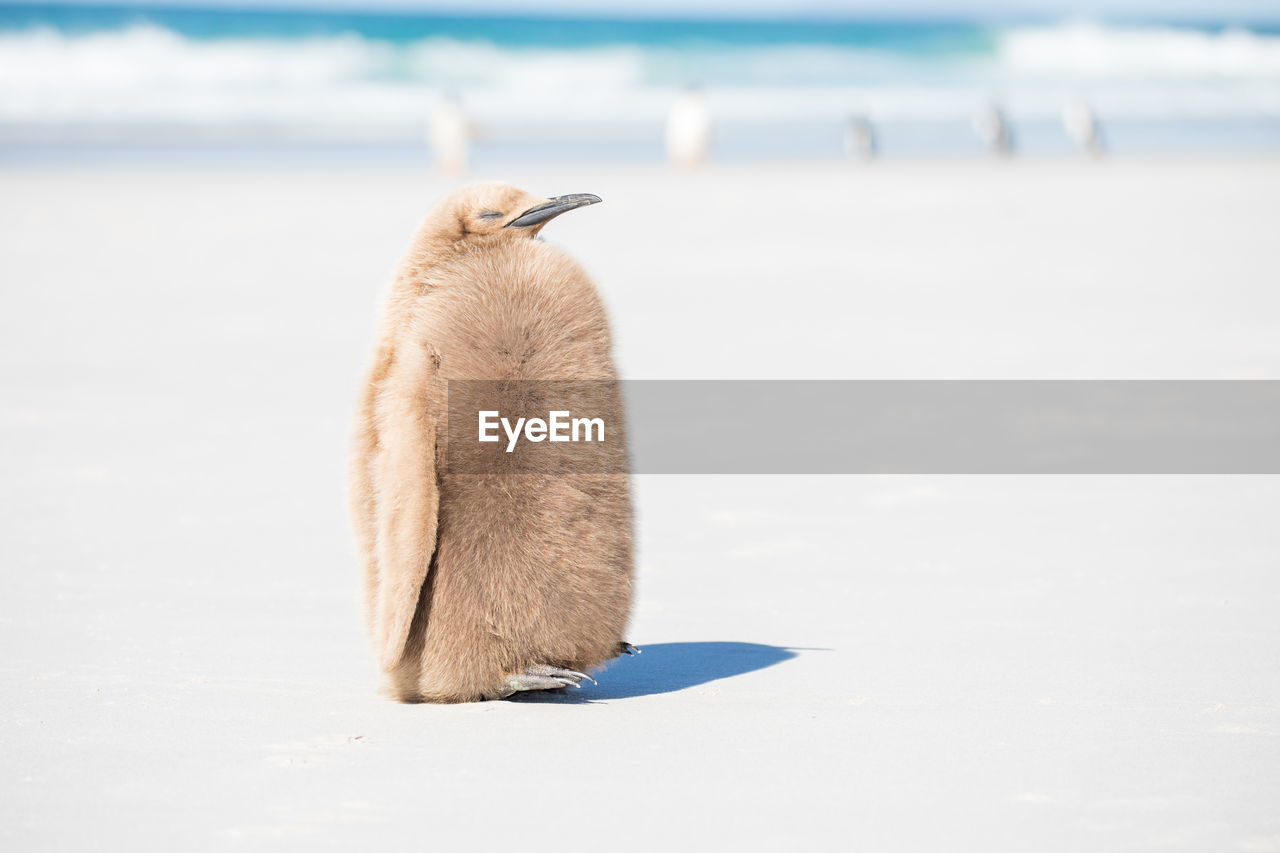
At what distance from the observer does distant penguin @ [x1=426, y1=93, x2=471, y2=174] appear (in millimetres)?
28484

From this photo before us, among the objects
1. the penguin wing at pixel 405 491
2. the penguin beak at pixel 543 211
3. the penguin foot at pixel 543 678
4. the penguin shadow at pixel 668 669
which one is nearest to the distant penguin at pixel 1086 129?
the penguin shadow at pixel 668 669

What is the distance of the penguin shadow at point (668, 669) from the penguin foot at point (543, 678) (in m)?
0.15

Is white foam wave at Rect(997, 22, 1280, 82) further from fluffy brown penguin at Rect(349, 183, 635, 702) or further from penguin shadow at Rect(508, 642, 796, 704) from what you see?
fluffy brown penguin at Rect(349, 183, 635, 702)

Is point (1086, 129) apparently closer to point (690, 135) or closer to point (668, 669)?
point (690, 135)

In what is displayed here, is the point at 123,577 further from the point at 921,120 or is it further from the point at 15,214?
the point at 921,120

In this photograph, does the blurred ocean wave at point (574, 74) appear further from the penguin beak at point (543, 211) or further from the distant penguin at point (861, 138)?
the penguin beak at point (543, 211)

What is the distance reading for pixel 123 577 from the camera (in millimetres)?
5387

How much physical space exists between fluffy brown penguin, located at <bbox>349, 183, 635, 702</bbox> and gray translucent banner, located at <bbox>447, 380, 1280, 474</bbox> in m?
2.32

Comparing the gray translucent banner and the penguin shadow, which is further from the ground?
the gray translucent banner

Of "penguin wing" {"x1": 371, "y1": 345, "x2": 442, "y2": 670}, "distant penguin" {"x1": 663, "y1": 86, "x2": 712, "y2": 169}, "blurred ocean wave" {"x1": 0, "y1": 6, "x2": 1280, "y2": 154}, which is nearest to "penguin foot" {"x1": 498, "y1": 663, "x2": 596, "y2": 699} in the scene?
"penguin wing" {"x1": 371, "y1": 345, "x2": 442, "y2": 670}

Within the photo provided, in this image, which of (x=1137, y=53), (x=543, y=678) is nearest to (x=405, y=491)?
(x=543, y=678)

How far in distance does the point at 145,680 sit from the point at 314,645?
518 mm

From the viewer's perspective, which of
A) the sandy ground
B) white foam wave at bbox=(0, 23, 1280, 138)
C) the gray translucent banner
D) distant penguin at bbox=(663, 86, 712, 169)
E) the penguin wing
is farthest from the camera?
white foam wave at bbox=(0, 23, 1280, 138)

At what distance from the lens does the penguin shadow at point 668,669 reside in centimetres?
421
